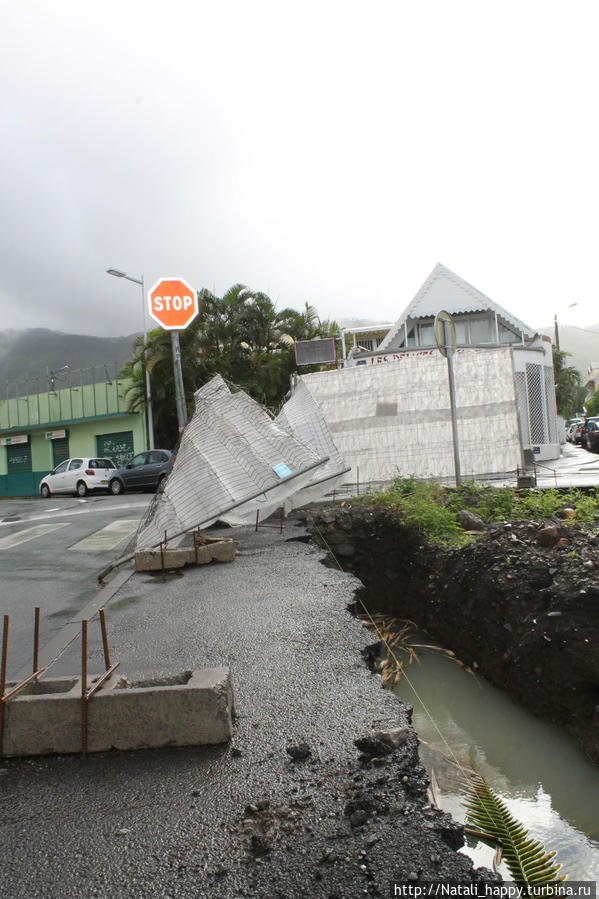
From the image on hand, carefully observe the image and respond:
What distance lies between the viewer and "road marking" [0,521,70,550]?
467 inches

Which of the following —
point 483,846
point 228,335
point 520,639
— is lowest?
point 483,846

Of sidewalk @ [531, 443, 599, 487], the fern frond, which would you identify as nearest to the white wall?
sidewalk @ [531, 443, 599, 487]

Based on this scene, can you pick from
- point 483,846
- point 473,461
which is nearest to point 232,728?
point 483,846

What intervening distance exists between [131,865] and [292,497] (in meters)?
7.75

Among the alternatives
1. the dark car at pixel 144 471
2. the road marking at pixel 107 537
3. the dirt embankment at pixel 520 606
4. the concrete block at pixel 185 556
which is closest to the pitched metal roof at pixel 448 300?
the dark car at pixel 144 471

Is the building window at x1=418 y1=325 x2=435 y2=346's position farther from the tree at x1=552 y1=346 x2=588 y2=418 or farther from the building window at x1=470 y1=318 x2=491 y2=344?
the tree at x1=552 y1=346 x2=588 y2=418

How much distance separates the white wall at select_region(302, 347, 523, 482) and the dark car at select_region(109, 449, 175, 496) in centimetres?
1171

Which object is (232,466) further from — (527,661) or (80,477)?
(80,477)

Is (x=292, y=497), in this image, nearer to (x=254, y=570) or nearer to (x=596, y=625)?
(x=254, y=570)

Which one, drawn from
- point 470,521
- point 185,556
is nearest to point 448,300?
point 470,521

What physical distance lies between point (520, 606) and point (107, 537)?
28.2 feet

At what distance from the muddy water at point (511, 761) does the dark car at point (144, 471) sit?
1863 centimetres

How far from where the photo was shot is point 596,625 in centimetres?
444

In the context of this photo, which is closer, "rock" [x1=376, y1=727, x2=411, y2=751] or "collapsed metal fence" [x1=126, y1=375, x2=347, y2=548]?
"rock" [x1=376, y1=727, x2=411, y2=751]
